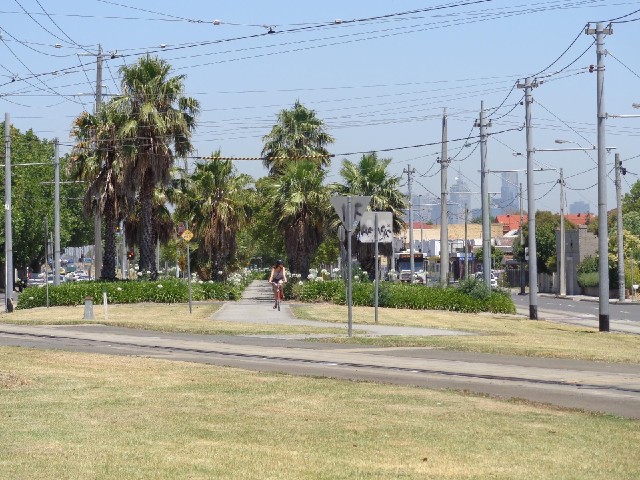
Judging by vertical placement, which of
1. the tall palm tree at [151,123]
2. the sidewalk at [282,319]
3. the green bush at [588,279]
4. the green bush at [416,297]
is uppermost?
the tall palm tree at [151,123]

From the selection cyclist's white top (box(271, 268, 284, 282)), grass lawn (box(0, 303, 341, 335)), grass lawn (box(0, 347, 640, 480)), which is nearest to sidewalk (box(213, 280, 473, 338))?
grass lawn (box(0, 303, 341, 335))

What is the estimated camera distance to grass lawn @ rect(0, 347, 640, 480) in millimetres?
9195

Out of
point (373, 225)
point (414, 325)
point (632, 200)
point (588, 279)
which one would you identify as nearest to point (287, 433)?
point (373, 225)

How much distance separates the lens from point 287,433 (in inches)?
442

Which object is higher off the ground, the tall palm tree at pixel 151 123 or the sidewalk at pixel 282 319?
the tall palm tree at pixel 151 123

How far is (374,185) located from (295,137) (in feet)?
56.1

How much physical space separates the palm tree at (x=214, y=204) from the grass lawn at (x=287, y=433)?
40091 millimetres

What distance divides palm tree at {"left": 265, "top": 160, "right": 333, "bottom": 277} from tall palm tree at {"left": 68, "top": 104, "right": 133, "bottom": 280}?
724 centimetres

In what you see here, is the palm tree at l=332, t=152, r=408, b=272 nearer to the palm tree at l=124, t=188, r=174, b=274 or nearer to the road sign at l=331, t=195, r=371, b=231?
the palm tree at l=124, t=188, r=174, b=274

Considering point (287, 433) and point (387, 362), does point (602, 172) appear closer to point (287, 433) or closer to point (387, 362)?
point (387, 362)

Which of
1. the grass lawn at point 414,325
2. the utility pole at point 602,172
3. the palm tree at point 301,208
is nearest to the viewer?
the grass lawn at point 414,325

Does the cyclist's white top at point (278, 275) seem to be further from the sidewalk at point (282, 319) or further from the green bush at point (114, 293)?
the green bush at point (114, 293)

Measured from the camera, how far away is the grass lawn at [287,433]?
9195mm

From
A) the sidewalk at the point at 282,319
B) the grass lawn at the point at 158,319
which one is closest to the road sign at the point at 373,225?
the sidewalk at the point at 282,319
